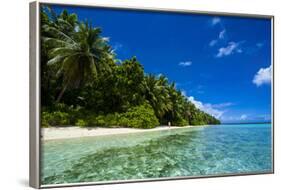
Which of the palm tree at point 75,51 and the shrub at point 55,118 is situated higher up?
the palm tree at point 75,51

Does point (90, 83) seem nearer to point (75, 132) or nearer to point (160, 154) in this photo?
point (75, 132)

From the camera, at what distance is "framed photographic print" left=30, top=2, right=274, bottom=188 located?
8984 millimetres

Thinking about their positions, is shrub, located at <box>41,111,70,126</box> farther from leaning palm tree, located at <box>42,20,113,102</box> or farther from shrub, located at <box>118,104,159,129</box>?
shrub, located at <box>118,104,159,129</box>

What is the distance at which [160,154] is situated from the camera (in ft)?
32.0

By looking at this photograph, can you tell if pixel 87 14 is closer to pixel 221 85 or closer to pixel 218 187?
pixel 221 85

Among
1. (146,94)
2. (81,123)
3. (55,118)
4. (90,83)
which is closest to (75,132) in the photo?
(81,123)

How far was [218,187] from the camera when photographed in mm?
9445

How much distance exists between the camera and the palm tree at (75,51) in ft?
29.6

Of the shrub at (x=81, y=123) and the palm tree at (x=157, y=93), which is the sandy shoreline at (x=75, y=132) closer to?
the shrub at (x=81, y=123)

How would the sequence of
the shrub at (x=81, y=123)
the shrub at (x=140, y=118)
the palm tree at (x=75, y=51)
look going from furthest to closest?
the shrub at (x=140, y=118) < the shrub at (x=81, y=123) < the palm tree at (x=75, y=51)

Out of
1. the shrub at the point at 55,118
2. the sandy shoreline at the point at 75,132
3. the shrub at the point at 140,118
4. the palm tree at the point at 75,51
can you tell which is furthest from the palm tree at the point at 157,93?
the shrub at the point at 55,118

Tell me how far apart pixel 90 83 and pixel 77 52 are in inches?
20.7

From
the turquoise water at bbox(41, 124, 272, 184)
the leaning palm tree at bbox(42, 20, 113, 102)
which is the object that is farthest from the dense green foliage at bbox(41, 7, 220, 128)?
the turquoise water at bbox(41, 124, 272, 184)

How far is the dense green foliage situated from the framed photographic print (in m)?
0.02
